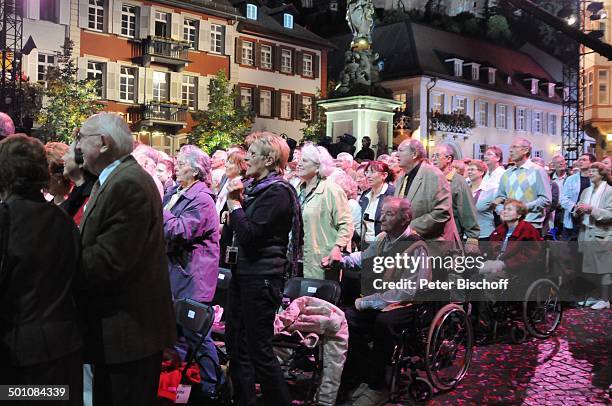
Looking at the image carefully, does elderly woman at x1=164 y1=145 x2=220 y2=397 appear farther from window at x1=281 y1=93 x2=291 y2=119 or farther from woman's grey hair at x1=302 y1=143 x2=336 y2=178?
window at x1=281 y1=93 x2=291 y2=119

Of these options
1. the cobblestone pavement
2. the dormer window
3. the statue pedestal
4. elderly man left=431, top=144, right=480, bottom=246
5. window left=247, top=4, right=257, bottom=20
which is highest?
window left=247, top=4, right=257, bottom=20

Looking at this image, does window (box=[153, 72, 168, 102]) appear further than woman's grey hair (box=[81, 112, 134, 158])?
Yes

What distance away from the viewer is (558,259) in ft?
29.7

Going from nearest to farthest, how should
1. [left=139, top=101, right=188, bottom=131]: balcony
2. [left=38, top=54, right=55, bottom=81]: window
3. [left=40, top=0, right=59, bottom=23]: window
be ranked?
[left=38, top=54, right=55, bottom=81]: window < [left=40, top=0, right=59, bottom=23]: window < [left=139, top=101, right=188, bottom=131]: balcony

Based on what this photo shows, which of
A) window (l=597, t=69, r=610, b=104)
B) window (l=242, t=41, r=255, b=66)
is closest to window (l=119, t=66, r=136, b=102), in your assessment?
window (l=242, t=41, r=255, b=66)

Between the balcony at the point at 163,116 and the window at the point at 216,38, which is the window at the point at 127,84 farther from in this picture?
the window at the point at 216,38

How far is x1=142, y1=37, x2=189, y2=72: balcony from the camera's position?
3588 centimetres

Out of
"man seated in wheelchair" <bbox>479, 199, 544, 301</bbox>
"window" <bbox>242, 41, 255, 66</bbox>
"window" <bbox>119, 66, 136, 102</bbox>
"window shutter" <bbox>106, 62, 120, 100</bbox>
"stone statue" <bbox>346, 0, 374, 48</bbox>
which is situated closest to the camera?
"man seated in wheelchair" <bbox>479, 199, 544, 301</bbox>

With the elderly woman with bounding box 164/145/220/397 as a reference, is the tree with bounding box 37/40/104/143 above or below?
above

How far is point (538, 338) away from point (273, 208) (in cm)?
477

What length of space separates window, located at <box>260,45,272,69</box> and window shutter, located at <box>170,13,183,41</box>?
5.80 m

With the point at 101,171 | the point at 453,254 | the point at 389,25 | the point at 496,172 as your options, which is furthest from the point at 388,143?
the point at 389,25

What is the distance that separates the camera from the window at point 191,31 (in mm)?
38312

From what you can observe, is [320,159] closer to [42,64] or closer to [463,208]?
[463,208]
